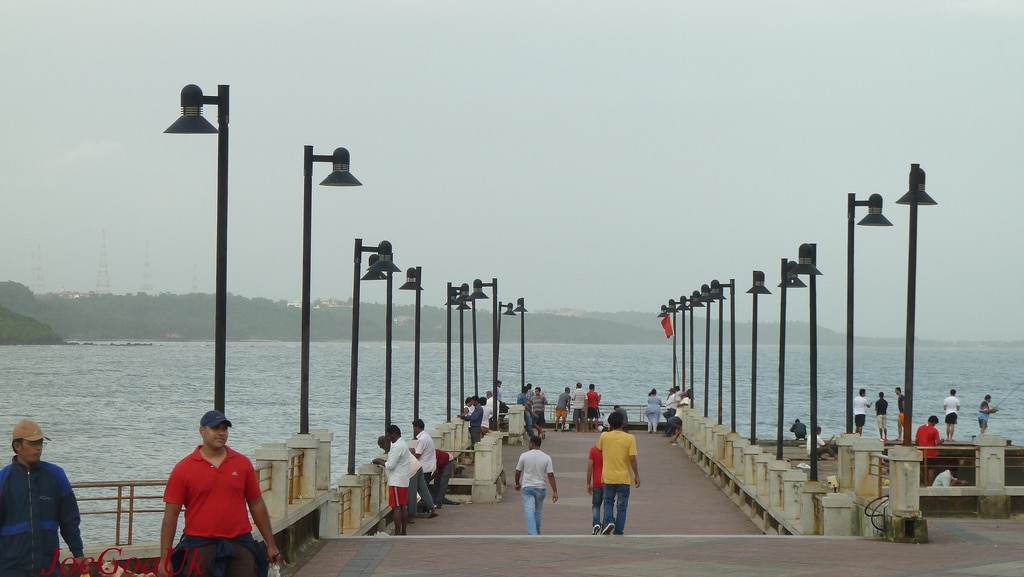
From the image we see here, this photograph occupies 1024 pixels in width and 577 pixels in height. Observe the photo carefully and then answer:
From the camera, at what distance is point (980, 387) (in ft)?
573

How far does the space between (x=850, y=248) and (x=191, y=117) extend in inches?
543

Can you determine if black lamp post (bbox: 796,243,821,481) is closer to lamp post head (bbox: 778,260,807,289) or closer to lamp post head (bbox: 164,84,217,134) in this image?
lamp post head (bbox: 778,260,807,289)

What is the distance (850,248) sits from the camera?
24062 mm

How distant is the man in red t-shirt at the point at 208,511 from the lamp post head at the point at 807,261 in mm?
16875

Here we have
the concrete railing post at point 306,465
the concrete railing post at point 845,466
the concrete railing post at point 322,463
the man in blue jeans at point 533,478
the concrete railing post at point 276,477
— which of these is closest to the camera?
the concrete railing post at point 276,477

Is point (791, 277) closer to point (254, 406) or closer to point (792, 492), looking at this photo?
point (792, 492)

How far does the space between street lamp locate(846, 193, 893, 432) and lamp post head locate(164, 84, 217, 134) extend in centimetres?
1177

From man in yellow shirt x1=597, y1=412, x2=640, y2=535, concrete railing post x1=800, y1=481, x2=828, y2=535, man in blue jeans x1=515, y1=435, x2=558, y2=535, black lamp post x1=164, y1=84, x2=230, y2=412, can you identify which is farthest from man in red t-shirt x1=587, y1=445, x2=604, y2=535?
black lamp post x1=164, y1=84, x2=230, y2=412

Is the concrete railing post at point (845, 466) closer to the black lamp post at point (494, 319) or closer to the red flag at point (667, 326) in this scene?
the black lamp post at point (494, 319)

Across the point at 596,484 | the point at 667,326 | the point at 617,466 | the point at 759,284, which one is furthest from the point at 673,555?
the point at 667,326

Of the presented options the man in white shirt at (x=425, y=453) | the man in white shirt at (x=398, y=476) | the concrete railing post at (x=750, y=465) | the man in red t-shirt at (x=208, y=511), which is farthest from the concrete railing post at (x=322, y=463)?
the concrete railing post at (x=750, y=465)

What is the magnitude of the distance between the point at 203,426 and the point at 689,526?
16274mm

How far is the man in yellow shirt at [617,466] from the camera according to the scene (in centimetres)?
1655

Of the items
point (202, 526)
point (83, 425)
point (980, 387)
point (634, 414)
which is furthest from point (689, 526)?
point (980, 387)
